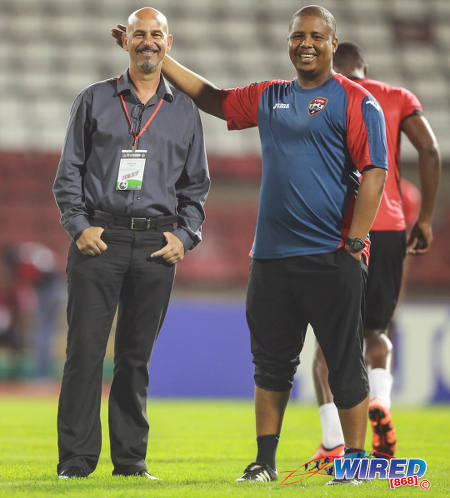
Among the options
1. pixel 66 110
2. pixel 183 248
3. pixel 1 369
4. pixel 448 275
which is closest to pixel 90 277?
pixel 183 248

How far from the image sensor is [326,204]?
3.73 meters

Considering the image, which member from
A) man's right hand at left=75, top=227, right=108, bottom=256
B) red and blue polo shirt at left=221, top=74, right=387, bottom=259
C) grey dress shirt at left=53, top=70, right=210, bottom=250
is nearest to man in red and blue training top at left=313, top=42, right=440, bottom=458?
red and blue polo shirt at left=221, top=74, right=387, bottom=259

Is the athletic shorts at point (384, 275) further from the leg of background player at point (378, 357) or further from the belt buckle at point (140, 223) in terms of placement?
the belt buckle at point (140, 223)

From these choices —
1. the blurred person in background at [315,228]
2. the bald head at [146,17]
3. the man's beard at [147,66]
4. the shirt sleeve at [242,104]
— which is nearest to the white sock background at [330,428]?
the blurred person in background at [315,228]

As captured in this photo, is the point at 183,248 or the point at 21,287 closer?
the point at 183,248

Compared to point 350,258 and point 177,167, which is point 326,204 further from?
point 177,167

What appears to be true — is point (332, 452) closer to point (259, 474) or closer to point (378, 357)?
point (378, 357)

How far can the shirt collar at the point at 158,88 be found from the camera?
391 centimetres

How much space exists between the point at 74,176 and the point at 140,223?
1.10 feet

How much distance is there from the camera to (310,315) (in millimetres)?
3773

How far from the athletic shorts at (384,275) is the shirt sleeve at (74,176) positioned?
1638mm

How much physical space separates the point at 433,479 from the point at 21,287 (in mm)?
9097

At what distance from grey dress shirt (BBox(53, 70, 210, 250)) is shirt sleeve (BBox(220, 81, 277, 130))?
0.54 feet

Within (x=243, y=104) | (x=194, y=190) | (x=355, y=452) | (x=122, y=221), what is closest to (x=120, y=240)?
(x=122, y=221)
